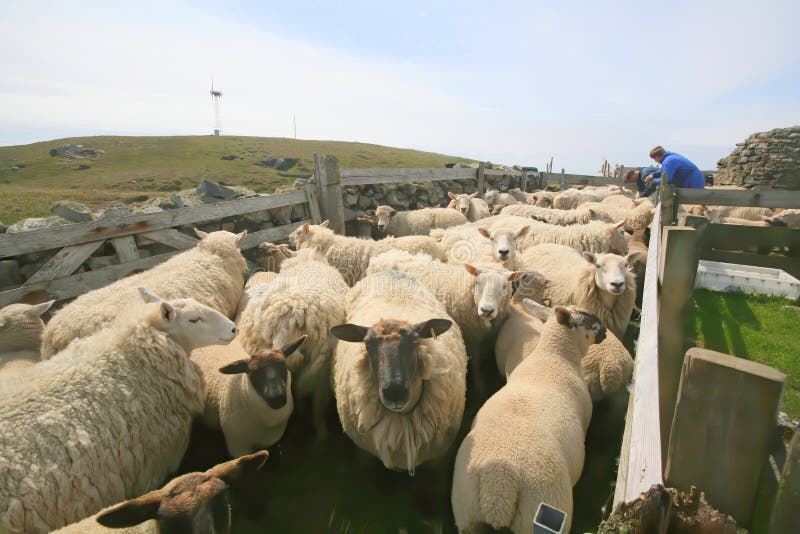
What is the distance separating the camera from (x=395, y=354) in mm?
2770

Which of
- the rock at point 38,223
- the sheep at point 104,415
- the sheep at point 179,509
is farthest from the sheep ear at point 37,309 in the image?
the sheep at point 179,509

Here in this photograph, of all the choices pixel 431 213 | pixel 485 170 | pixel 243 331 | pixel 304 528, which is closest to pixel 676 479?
pixel 304 528

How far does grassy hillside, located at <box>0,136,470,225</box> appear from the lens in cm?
5281

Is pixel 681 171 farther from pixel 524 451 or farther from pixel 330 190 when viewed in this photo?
pixel 524 451

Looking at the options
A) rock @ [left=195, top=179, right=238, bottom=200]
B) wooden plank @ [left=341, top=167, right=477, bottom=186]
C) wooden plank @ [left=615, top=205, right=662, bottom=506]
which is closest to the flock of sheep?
wooden plank @ [left=615, top=205, right=662, bottom=506]

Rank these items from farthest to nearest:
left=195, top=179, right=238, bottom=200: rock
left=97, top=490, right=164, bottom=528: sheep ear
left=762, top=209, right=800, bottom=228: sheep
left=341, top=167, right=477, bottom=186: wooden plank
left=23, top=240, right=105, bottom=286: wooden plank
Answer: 1. left=762, top=209, right=800, bottom=228: sheep
2. left=341, top=167, right=477, bottom=186: wooden plank
3. left=195, top=179, right=238, bottom=200: rock
4. left=23, top=240, right=105, bottom=286: wooden plank
5. left=97, top=490, right=164, bottom=528: sheep ear

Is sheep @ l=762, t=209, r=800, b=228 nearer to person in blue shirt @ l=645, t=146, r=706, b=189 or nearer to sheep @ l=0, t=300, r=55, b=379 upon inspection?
person in blue shirt @ l=645, t=146, r=706, b=189

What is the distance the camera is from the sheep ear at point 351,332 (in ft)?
9.62

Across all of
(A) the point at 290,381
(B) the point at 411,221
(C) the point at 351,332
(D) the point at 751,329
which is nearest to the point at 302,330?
(A) the point at 290,381

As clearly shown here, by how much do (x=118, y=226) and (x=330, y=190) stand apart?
3.79 metres

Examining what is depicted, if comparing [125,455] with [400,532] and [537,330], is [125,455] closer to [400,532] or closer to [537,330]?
[400,532]

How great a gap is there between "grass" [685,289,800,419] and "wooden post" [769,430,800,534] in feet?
14.1

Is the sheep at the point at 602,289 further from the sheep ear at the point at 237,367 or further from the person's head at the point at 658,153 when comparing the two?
the person's head at the point at 658,153

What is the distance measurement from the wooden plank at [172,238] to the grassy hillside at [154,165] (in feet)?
129
